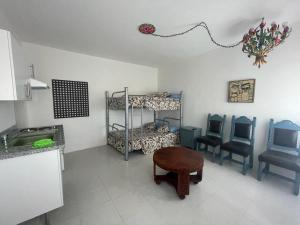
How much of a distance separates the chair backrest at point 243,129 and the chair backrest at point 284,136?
279 millimetres

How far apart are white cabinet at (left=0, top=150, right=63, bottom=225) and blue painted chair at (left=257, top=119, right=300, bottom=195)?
9.19 ft

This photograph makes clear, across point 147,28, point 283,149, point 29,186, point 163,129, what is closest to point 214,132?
point 283,149

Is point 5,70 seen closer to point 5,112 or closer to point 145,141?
point 5,112

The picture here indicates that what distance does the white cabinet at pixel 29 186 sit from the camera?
128 cm

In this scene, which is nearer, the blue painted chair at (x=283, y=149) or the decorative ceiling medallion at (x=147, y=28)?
the blue painted chair at (x=283, y=149)

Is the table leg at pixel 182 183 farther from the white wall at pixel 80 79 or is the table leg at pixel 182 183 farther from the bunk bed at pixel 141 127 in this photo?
the white wall at pixel 80 79

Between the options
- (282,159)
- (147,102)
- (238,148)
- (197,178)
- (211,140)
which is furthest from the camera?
(147,102)

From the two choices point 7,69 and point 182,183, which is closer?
point 7,69

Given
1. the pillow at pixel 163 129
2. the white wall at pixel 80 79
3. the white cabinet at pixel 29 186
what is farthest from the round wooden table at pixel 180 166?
the white wall at pixel 80 79

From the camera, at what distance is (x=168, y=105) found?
12.5ft

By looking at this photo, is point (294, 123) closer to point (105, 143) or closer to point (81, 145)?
point (105, 143)

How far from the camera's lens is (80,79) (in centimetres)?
362

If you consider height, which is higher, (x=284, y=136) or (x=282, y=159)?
(x=284, y=136)

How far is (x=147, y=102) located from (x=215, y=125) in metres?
1.61
